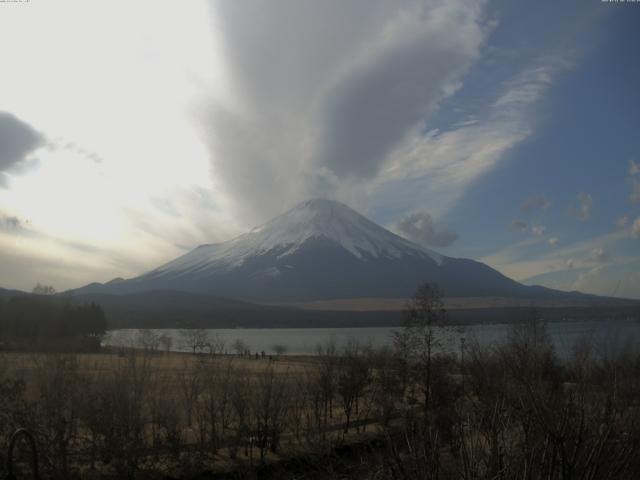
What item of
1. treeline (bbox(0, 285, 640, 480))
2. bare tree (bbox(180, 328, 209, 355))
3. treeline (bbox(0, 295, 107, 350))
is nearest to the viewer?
treeline (bbox(0, 285, 640, 480))

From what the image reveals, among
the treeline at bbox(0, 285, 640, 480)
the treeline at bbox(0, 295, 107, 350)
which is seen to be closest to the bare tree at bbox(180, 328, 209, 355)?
the treeline at bbox(0, 295, 107, 350)

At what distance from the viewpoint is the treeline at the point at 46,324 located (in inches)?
1035

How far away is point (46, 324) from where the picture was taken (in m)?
42.1

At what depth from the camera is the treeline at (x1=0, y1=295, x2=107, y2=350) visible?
26.3 m

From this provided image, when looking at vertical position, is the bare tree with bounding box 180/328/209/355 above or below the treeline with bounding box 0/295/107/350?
below

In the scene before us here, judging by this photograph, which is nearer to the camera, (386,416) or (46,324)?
(386,416)

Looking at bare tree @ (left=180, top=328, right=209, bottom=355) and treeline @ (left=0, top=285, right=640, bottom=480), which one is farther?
bare tree @ (left=180, top=328, right=209, bottom=355)

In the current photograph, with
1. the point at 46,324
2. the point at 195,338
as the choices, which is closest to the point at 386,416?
the point at 46,324

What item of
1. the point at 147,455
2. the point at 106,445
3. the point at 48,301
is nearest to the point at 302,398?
the point at 147,455

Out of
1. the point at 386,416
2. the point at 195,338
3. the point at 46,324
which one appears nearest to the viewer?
the point at 386,416

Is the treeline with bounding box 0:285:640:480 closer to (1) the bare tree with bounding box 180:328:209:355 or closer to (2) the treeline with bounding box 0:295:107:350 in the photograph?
(2) the treeline with bounding box 0:295:107:350

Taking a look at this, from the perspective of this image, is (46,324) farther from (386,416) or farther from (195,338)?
(195,338)

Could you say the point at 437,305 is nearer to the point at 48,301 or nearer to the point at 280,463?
the point at 280,463

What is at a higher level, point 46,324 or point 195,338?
point 46,324
